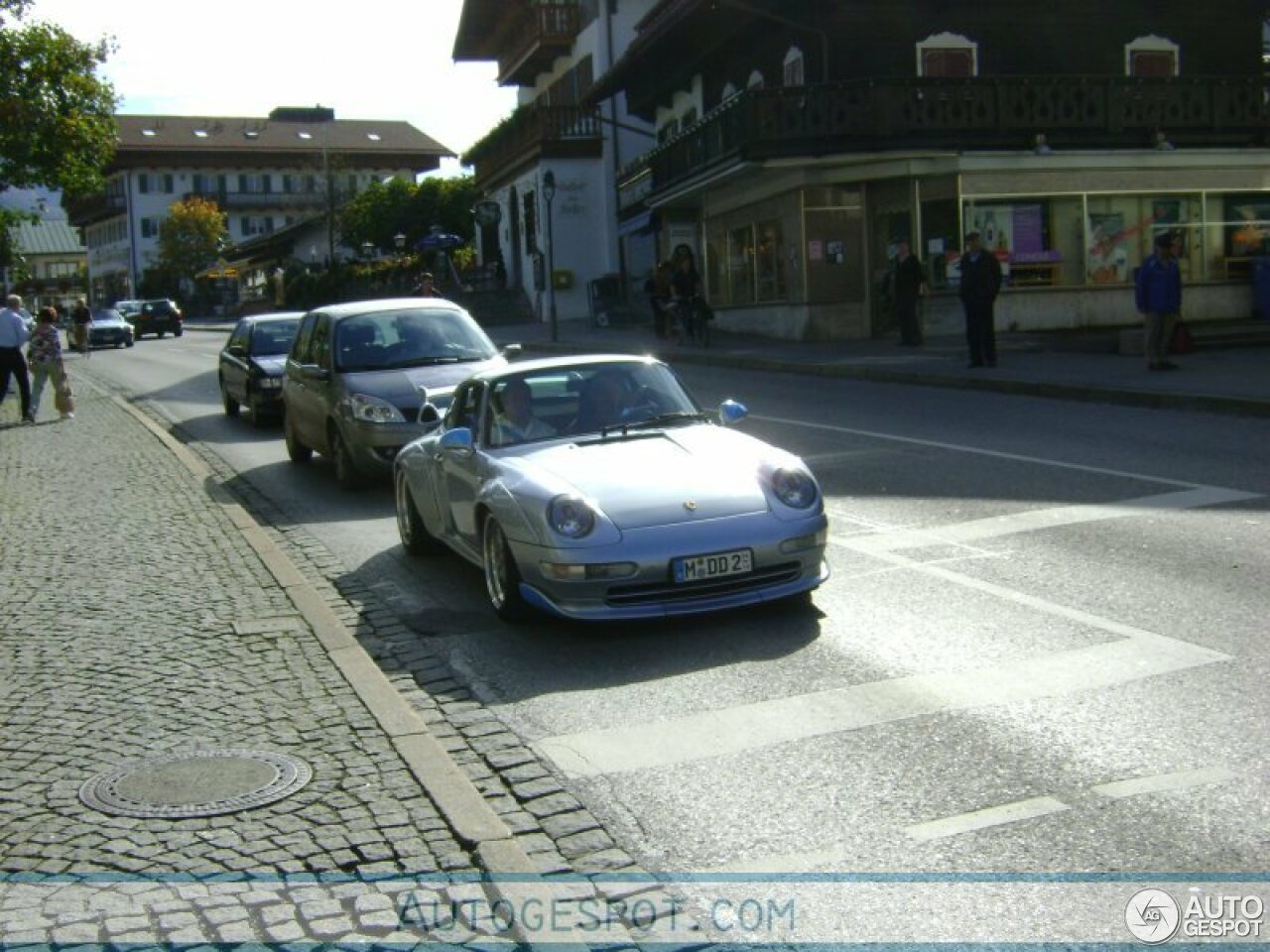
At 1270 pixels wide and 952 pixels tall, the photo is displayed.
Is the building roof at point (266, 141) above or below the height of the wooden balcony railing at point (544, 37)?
above

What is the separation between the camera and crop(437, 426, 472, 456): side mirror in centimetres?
897

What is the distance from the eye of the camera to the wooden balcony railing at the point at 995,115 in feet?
99.7

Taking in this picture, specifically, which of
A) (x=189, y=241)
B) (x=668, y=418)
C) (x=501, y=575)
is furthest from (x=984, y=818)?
(x=189, y=241)

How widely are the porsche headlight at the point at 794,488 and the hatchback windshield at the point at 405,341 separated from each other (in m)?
6.98

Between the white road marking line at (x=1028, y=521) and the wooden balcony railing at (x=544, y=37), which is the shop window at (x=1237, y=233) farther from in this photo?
the wooden balcony railing at (x=544, y=37)

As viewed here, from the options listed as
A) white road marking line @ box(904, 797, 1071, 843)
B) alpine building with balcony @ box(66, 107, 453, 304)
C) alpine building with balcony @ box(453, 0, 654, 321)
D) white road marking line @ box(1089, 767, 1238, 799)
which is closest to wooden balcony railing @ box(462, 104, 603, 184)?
alpine building with balcony @ box(453, 0, 654, 321)

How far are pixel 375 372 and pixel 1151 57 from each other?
85.5 ft

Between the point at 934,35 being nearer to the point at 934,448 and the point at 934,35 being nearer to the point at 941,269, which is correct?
the point at 941,269

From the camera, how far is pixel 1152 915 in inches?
162

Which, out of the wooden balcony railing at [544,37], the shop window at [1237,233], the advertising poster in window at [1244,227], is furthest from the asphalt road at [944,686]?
the wooden balcony railing at [544,37]

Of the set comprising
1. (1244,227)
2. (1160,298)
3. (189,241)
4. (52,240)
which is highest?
(52,240)

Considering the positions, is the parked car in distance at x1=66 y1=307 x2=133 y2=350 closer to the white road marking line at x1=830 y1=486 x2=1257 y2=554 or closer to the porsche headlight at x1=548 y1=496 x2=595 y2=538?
the white road marking line at x1=830 y1=486 x2=1257 y2=554

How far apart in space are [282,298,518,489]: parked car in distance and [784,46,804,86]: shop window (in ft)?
67.1

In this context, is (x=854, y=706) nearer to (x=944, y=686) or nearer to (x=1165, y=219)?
(x=944, y=686)
